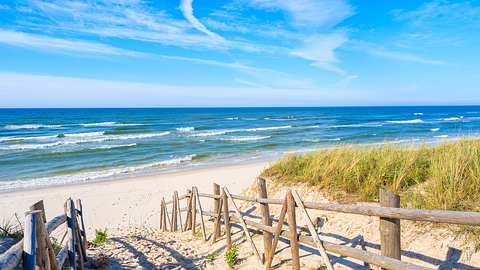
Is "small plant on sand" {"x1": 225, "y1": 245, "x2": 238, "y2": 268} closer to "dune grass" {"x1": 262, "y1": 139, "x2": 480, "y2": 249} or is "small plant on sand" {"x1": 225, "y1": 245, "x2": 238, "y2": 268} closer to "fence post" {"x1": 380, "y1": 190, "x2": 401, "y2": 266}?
"dune grass" {"x1": 262, "y1": 139, "x2": 480, "y2": 249}

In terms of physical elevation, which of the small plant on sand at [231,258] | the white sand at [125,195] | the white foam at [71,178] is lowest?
the white sand at [125,195]

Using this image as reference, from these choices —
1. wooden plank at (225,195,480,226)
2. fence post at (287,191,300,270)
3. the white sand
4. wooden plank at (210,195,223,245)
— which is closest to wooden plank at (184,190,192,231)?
wooden plank at (210,195,223,245)

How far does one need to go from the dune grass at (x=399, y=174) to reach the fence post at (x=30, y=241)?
5398 millimetres

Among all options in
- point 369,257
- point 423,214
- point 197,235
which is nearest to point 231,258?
point 197,235

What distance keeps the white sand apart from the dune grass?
534 cm

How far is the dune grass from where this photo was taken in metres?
5.68

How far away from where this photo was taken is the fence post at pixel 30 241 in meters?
2.95

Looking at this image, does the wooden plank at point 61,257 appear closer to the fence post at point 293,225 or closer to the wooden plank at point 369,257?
the fence post at point 293,225

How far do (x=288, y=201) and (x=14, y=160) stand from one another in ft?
79.5

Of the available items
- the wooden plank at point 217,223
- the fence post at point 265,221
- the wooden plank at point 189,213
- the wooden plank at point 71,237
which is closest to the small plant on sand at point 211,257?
the wooden plank at point 217,223

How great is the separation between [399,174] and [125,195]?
37.2 ft

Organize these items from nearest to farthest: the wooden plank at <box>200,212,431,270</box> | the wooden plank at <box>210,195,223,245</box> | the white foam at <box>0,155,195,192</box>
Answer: the wooden plank at <box>200,212,431,270</box> < the wooden plank at <box>210,195,223,245</box> < the white foam at <box>0,155,195,192</box>

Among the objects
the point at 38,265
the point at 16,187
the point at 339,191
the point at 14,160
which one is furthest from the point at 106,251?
the point at 14,160

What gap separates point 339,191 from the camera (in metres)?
7.32
